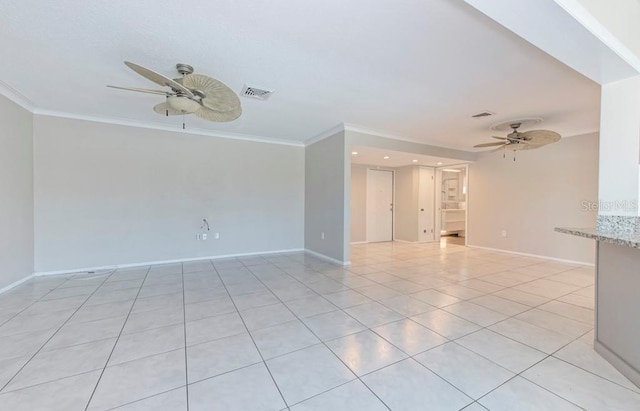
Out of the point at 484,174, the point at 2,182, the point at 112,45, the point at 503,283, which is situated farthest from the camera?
the point at 484,174

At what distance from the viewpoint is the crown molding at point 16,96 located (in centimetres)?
316

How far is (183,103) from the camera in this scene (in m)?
2.50

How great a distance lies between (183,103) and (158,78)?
1.30ft

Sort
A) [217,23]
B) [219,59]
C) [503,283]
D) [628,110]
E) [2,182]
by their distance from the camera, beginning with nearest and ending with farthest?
[628,110] < [217,23] < [219,59] < [2,182] < [503,283]

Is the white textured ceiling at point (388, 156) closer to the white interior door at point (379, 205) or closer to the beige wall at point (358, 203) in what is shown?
the beige wall at point (358, 203)

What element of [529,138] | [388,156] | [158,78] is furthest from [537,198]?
[158,78]

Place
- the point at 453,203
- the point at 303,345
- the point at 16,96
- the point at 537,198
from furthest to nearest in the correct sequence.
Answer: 1. the point at 453,203
2. the point at 537,198
3. the point at 16,96
4. the point at 303,345

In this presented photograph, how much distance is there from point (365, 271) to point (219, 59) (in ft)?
11.4

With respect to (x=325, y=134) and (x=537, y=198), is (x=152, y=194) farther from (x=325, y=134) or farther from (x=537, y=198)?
(x=537, y=198)

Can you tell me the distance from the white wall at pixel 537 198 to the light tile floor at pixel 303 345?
153 centimetres

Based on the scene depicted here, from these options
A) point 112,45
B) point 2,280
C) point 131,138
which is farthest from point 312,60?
point 2,280

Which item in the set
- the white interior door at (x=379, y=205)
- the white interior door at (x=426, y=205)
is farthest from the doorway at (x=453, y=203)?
the white interior door at (x=379, y=205)

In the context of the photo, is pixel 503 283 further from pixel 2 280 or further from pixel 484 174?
pixel 2 280

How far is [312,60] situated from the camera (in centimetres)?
249
